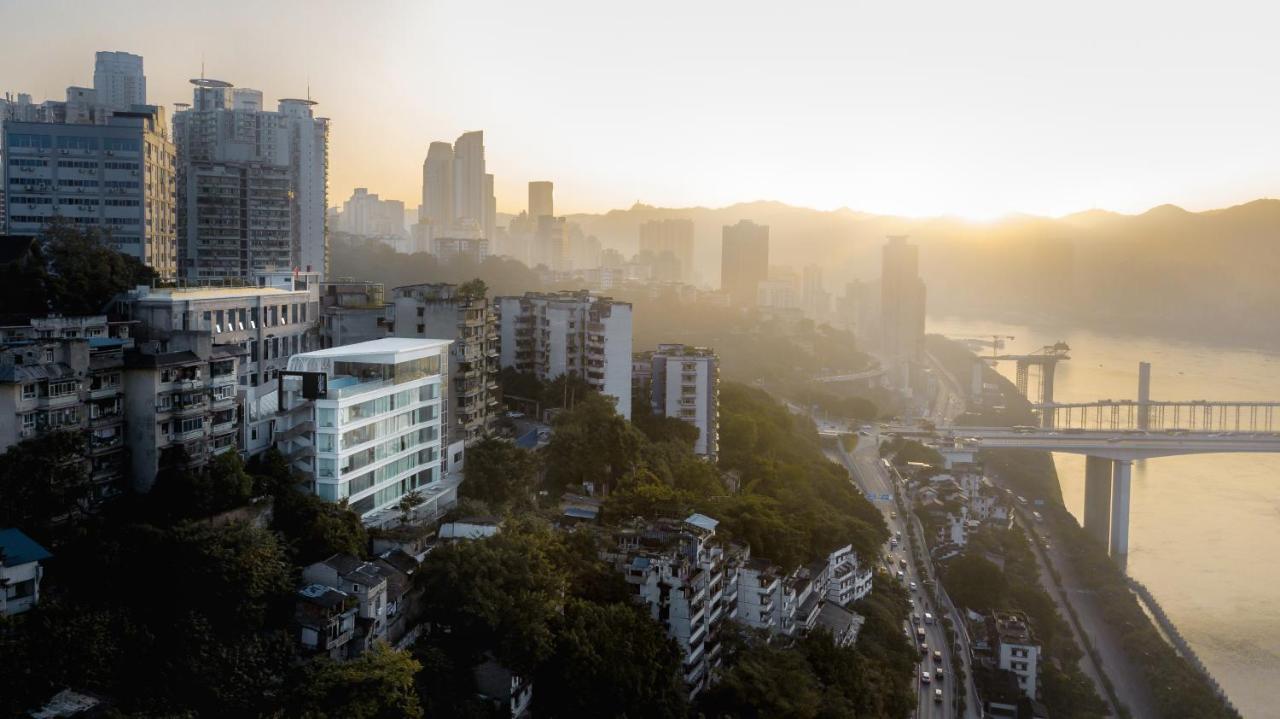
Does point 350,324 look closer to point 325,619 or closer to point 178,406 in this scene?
point 178,406

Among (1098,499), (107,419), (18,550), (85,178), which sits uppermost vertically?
(85,178)

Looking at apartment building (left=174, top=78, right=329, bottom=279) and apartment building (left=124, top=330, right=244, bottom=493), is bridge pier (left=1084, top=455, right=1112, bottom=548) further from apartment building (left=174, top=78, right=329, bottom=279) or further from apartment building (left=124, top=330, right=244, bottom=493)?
apartment building (left=124, top=330, right=244, bottom=493)

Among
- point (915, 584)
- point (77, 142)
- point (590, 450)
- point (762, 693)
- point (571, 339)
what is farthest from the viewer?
point (571, 339)

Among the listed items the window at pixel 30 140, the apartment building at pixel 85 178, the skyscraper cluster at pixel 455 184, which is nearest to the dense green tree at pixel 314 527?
the apartment building at pixel 85 178

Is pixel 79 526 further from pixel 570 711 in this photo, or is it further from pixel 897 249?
pixel 897 249

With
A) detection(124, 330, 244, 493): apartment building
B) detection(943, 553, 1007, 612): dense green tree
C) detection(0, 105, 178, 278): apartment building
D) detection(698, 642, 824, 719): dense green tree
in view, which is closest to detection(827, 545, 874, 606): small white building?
detection(943, 553, 1007, 612): dense green tree

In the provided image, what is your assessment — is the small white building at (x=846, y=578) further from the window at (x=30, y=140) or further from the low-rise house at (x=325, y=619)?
the window at (x=30, y=140)

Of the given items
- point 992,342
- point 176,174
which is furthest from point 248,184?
point 992,342
